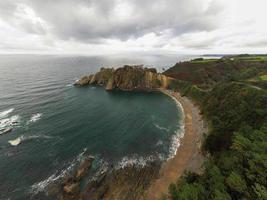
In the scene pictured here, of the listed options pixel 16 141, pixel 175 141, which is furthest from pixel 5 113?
pixel 175 141

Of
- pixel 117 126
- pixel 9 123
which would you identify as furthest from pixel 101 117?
pixel 9 123

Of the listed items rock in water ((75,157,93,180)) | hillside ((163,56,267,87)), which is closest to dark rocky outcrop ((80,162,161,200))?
rock in water ((75,157,93,180))

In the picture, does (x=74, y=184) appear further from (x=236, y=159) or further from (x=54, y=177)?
(x=236, y=159)

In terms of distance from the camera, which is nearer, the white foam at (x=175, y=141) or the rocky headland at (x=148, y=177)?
the rocky headland at (x=148, y=177)

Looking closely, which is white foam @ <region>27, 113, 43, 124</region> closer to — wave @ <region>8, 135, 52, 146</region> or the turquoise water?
the turquoise water

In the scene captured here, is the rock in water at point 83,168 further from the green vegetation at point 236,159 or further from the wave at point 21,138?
the green vegetation at point 236,159

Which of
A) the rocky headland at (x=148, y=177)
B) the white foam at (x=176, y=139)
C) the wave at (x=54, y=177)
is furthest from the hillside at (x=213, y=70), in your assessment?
the wave at (x=54, y=177)

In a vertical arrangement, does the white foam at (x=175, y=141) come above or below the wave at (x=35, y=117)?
below

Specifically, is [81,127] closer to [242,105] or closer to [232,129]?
[232,129]
